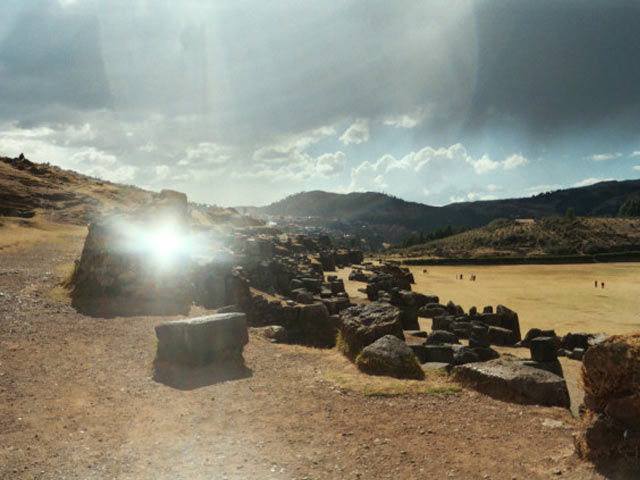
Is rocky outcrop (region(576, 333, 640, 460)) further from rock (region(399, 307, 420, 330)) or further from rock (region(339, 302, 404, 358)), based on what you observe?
rock (region(399, 307, 420, 330))

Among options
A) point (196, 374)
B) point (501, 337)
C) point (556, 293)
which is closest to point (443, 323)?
point (501, 337)

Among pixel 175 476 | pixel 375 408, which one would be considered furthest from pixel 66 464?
pixel 375 408

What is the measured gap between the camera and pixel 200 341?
10.0 m

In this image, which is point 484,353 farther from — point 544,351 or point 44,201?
point 44,201

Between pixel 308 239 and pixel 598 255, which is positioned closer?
pixel 308 239

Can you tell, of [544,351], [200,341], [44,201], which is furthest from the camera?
[44,201]

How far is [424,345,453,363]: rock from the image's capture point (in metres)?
11.6

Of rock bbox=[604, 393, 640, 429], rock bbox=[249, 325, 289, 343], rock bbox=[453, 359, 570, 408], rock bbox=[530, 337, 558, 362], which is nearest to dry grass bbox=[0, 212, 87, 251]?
rock bbox=[249, 325, 289, 343]

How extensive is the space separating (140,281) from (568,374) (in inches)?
631

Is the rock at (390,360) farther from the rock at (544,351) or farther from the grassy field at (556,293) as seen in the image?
the grassy field at (556,293)

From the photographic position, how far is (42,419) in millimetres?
6867

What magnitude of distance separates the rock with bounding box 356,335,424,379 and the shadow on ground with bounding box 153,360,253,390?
2.92 m

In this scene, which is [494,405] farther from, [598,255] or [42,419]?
[598,255]

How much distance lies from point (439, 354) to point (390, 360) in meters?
2.64
